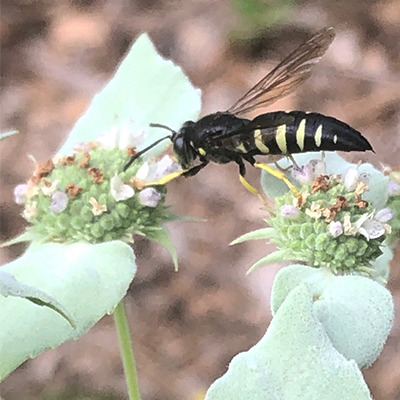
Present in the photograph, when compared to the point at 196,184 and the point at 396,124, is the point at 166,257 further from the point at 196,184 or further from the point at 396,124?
the point at 396,124

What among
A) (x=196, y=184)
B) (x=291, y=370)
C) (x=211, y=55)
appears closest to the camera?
(x=291, y=370)

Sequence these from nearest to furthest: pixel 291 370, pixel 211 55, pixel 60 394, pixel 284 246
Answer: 1. pixel 291 370
2. pixel 284 246
3. pixel 60 394
4. pixel 211 55

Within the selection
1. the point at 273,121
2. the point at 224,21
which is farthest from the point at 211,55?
the point at 273,121

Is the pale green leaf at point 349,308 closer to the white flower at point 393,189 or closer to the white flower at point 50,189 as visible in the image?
the white flower at point 393,189

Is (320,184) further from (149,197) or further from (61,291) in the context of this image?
(61,291)

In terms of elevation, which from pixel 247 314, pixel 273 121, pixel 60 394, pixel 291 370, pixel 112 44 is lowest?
pixel 247 314

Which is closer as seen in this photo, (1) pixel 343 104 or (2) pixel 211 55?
(1) pixel 343 104

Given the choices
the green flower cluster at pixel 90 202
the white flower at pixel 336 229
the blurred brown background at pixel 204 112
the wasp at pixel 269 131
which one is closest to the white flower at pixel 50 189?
the green flower cluster at pixel 90 202

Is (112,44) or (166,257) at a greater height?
(112,44)
